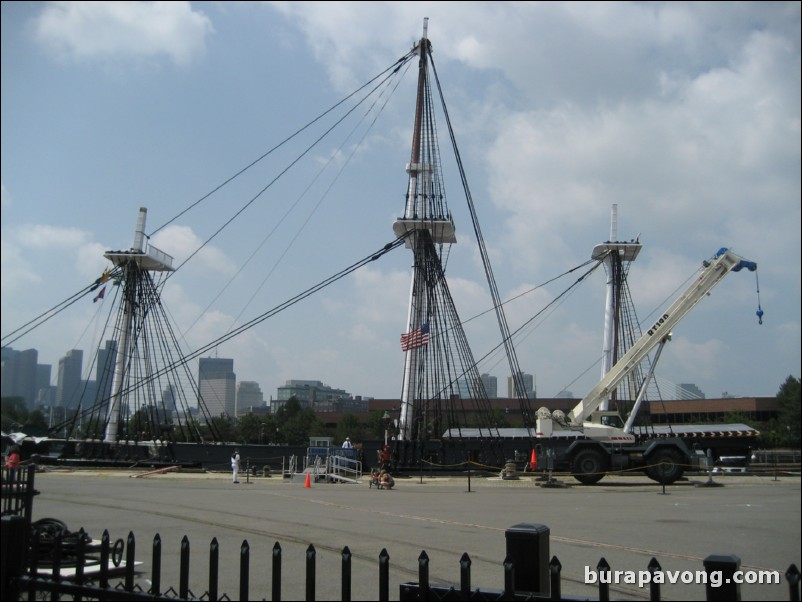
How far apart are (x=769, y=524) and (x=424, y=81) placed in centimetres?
3920

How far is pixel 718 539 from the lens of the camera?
1180 cm

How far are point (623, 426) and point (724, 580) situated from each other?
1180 inches

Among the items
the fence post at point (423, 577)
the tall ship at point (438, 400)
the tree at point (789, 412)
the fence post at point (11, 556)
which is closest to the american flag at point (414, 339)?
the tall ship at point (438, 400)

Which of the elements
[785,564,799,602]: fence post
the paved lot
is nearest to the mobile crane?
the paved lot

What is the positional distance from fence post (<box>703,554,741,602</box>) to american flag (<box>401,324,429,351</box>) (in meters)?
36.6

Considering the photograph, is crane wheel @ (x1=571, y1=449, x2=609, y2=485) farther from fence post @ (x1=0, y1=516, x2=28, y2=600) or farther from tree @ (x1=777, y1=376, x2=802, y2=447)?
tree @ (x1=777, y1=376, x2=802, y2=447)

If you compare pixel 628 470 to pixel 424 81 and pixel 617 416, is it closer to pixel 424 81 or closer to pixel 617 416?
pixel 617 416

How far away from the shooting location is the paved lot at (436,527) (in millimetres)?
8977

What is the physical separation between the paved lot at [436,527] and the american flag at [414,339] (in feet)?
52.3

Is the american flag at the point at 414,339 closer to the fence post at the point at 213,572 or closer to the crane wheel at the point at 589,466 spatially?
the crane wheel at the point at 589,466

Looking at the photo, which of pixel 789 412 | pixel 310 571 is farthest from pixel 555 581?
pixel 789 412

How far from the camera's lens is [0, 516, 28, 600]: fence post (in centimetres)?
539

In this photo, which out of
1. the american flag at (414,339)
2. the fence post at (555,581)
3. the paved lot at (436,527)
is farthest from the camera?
the american flag at (414,339)

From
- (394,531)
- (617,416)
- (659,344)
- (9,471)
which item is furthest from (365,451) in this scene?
(9,471)
